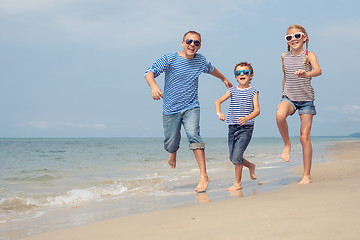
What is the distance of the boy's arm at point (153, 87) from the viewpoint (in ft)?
14.5

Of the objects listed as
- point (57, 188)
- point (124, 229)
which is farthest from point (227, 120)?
point (57, 188)

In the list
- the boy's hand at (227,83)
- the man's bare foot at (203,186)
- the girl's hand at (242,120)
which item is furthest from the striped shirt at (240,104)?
the man's bare foot at (203,186)

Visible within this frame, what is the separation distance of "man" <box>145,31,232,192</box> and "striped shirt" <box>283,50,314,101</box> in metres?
1.14

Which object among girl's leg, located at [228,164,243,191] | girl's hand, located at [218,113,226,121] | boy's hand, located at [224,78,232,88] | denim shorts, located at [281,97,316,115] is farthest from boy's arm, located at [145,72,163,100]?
denim shorts, located at [281,97,316,115]

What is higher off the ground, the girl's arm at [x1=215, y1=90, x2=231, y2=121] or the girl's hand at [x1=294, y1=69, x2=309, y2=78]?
the girl's hand at [x1=294, y1=69, x2=309, y2=78]

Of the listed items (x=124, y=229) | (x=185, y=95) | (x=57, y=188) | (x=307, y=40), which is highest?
(x=307, y=40)

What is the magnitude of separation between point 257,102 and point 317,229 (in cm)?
277

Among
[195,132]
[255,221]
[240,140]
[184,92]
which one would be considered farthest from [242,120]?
[255,221]

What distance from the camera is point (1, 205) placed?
5.32 metres

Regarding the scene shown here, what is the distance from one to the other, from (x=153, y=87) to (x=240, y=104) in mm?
1125

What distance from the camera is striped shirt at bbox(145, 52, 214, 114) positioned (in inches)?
194

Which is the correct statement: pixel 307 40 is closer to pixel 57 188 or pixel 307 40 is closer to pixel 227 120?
pixel 227 120

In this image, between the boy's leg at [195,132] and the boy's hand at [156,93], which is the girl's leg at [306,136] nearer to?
the boy's leg at [195,132]

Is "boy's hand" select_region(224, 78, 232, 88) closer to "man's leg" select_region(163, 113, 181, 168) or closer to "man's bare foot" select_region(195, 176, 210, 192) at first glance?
"man's leg" select_region(163, 113, 181, 168)
